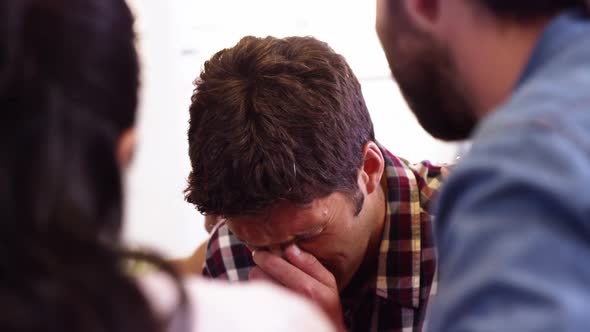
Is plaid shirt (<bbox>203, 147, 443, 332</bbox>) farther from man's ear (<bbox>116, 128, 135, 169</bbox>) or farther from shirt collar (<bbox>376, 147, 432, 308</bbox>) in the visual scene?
man's ear (<bbox>116, 128, 135, 169</bbox>)

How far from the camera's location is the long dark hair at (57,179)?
531 millimetres

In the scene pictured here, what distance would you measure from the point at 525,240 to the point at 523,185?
1.6 inches

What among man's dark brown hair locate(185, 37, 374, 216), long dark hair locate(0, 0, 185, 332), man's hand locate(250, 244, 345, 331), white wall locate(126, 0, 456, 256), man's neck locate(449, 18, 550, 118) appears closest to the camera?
long dark hair locate(0, 0, 185, 332)

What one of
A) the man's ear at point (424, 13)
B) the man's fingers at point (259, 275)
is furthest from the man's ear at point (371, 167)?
the man's ear at point (424, 13)

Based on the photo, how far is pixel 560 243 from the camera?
552 mm

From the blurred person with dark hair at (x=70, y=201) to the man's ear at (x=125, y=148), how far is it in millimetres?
15

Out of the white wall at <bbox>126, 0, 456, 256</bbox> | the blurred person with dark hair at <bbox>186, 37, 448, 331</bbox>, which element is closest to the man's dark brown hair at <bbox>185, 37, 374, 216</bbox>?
the blurred person with dark hair at <bbox>186, 37, 448, 331</bbox>

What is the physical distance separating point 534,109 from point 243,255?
106 centimetres

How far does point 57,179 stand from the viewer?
1.83 ft

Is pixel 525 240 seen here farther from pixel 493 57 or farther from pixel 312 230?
pixel 312 230

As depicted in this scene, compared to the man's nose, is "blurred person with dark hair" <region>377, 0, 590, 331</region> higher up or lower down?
higher up

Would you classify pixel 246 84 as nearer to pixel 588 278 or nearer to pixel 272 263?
pixel 272 263

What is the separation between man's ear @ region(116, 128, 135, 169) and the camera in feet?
2.05

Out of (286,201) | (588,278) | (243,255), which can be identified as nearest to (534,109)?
(588,278)
